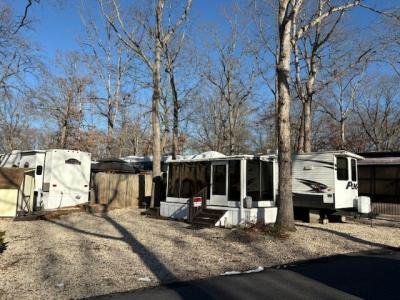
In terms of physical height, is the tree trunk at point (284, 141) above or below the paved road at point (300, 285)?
above

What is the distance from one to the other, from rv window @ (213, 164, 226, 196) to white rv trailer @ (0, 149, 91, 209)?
274 inches

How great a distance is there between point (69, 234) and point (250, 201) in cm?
569

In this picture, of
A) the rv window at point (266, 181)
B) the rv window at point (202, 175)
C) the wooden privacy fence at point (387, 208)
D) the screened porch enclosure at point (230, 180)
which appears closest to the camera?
the screened porch enclosure at point (230, 180)

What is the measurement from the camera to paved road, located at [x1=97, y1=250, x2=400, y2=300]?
20.1 feet

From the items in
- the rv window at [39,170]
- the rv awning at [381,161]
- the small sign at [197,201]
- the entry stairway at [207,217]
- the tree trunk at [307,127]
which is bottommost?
the entry stairway at [207,217]

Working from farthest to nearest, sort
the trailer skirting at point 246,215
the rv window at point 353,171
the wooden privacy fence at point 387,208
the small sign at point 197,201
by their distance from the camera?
1. the wooden privacy fence at point 387,208
2. the rv window at point 353,171
3. the small sign at point 197,201
4. the trailer skirting at point 246,215

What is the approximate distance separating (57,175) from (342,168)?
11.5 meters

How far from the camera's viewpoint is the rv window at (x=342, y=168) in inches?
619

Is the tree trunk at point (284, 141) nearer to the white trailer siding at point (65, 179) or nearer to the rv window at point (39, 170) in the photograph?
the white trailer siding at point (65, 179)

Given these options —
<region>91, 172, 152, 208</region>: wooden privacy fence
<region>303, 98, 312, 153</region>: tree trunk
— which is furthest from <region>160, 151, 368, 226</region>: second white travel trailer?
<region>303, 98, 312, 153</region>: tree trunk

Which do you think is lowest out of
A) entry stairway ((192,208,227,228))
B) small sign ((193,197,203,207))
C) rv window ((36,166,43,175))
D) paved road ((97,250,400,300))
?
paved road ((97,250,400,300))

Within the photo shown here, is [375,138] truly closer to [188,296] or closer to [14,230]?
[14,230]

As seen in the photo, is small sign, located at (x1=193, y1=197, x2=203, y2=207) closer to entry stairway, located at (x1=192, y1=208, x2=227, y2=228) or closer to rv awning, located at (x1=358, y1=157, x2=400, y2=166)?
entry stairway, located at (x1=192, y1=208, x2=227, y2=228)

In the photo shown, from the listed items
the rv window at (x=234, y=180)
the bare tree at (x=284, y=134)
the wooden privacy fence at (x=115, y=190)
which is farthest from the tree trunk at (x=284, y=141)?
the wooden privacy fence at (x=115, y=190)
